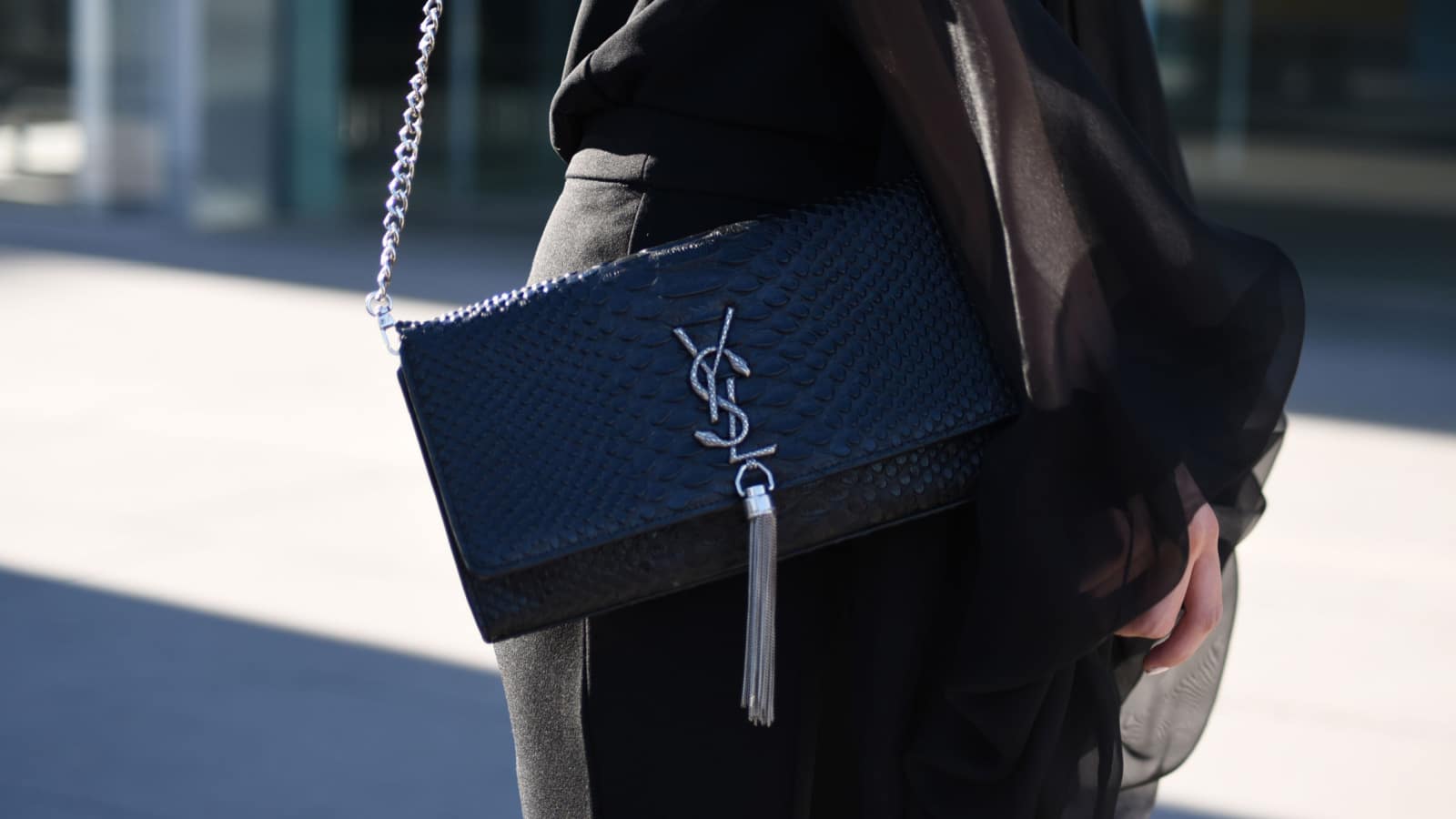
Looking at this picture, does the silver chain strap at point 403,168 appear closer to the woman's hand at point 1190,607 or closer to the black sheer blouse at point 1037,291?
the black sheer blouse at point 1037,291

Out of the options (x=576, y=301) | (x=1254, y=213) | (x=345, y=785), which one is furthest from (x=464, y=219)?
(x=576, y=301)

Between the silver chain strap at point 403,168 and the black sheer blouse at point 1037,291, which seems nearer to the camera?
the black sheer blouse at point 1037,291

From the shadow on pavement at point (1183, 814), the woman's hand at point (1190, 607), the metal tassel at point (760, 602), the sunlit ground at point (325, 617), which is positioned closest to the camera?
the metal tassel at point (760, 602)

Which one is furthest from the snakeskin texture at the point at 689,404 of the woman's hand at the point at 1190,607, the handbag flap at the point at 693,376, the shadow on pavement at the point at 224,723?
the shadow on pavement at the point at 224,723

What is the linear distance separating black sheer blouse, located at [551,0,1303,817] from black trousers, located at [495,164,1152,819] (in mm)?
54

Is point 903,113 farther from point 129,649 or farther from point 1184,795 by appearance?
point 129,649

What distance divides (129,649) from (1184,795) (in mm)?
2289

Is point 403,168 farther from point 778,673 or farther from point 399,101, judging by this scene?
point 399,101

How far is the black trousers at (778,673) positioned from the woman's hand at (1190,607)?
0.16 meters

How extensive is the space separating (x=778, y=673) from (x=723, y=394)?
266mm

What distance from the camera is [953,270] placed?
56.7 inches

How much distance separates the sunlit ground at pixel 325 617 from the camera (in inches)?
129

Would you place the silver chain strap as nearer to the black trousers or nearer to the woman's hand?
the black trousers

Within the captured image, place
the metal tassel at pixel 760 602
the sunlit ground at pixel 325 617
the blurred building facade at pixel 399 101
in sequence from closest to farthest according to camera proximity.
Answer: the metal tassel at pixel 760 602 → the sunlit ground at pixel 325 617 → the blurred building facade at pixel 399 101
